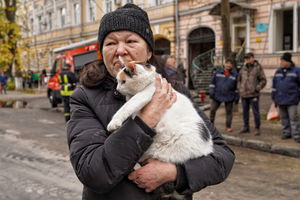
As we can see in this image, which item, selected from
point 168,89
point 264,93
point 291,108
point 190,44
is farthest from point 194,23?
point 168,89

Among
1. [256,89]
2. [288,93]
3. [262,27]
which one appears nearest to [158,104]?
[288,93]

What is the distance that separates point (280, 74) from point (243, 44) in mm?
11330

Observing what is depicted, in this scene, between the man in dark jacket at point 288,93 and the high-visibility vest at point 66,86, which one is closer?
the man in dark jacket at point 288,93

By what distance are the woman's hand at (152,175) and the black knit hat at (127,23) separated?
0.74 meters

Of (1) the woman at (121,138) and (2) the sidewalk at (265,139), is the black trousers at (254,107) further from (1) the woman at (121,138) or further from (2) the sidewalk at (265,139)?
(1) the woman at (121,138)

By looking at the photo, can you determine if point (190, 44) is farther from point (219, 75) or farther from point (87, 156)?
point (87, 156)

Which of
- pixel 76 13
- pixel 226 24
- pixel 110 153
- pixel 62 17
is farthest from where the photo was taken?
pixel 62 17

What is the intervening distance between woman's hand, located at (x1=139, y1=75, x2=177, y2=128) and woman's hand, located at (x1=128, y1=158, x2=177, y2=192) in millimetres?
205

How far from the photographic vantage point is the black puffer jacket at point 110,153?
1.45m

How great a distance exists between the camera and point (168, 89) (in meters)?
1.70

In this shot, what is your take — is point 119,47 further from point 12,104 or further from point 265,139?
point 12,104

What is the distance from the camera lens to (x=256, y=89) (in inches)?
323

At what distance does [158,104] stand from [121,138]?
27cm

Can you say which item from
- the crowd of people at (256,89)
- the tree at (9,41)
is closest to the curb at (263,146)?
the crowd of people at (256,89)
